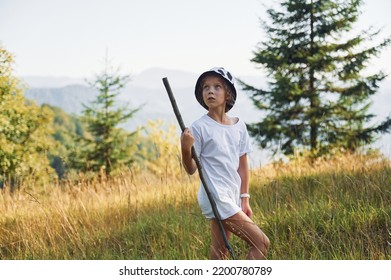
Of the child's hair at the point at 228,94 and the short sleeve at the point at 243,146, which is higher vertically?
the child's hair at the point at 228,94

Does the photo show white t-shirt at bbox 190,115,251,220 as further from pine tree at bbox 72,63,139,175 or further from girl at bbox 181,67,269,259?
pine tree at bbox 72,63,139,175

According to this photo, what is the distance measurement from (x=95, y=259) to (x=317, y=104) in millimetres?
9631

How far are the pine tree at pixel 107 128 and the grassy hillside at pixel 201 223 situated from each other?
12.4 m

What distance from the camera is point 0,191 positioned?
17.8 ft

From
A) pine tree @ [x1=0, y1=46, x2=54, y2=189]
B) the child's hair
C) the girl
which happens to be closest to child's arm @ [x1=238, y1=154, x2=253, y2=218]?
the girl

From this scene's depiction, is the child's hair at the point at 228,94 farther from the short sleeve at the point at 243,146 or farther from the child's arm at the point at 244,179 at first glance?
the child's arm at the point at 244,179

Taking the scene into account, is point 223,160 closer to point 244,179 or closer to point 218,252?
point 244,179

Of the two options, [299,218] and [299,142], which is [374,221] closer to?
[299,218]

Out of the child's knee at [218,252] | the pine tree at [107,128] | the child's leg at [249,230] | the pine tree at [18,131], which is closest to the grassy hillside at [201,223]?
the child's knee at [218,252]

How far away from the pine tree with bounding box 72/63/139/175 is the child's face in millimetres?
14858

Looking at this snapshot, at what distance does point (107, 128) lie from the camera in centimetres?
1772

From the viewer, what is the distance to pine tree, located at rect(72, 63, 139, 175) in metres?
17.4

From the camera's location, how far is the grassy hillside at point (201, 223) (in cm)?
317

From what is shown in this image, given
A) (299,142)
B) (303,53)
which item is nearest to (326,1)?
(303,53)
